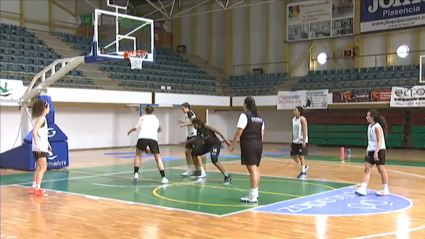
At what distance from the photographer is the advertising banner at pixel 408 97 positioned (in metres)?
20.8

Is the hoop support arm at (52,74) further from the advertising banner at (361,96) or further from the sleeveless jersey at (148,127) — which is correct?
the advertising banner at (361,96)

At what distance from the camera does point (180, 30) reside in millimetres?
32719

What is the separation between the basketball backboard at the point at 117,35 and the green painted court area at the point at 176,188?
11.0 feet

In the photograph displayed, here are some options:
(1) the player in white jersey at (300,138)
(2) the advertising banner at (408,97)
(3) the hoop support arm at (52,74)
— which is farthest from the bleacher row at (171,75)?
(1) the player in white jersey at (300,138)

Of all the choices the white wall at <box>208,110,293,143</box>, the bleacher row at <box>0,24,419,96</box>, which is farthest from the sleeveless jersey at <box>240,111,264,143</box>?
the white wall at <box>208,110,293,143</box>

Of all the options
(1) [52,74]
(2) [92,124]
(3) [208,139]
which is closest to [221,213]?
(3) [208,139]

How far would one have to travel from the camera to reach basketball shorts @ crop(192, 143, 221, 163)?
1078 centimetres

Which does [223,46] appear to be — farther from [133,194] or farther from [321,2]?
[133,194]

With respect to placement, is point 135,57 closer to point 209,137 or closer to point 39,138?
point 209,137

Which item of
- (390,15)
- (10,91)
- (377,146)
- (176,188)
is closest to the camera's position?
(377,146)

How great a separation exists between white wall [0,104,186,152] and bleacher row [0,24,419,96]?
5.14ft

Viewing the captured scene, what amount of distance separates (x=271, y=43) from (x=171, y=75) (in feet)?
20.5

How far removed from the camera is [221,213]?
7691mm

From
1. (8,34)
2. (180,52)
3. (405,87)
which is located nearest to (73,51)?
(8,34)
